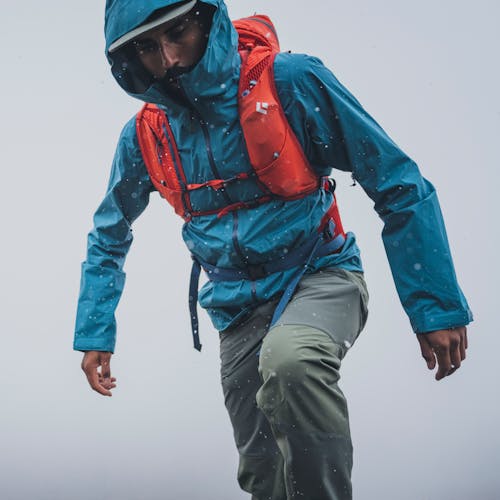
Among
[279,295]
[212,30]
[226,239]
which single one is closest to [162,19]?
[212,30]

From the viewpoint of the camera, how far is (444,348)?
3.03m

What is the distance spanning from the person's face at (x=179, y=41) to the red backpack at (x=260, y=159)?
0.69ft

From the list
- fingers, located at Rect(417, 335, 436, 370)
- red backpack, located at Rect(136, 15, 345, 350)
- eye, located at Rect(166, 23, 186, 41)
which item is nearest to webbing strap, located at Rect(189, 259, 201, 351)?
red backpack, located at Rect(136, 15, 345, 350)

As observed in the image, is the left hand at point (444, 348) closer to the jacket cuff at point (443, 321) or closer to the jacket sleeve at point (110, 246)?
the jacket cuff at point (443, 321)

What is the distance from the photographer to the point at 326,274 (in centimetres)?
342

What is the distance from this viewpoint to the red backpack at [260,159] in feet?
10.6

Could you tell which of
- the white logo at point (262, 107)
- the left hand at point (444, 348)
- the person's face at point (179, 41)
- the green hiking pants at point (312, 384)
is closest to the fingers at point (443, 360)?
the left hand at point (444, 348)

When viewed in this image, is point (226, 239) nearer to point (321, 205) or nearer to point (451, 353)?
point (321, 205)

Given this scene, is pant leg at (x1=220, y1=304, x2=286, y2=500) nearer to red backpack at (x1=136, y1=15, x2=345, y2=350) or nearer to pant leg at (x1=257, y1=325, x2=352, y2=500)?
red backpack at (x1=136, y1=15, x2=345, y2=350)

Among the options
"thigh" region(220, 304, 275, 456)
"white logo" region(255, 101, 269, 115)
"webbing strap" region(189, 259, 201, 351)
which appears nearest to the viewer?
"white logo" region(255, 101, 269, 115)

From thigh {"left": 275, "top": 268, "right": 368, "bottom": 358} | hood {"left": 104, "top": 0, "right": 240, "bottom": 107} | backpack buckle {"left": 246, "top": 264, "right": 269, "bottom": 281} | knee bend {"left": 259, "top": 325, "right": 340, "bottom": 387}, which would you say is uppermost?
hood {"left": 104, "top": 0, "right": 240, "bottom": 107}

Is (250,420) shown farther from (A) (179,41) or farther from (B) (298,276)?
(A) (179,41)

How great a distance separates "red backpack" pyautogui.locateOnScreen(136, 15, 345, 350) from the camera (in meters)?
3.23

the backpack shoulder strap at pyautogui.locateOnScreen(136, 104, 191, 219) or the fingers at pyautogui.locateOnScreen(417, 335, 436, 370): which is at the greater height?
the backpack shoulder strap at pyautogui.locateOnScreen(136, 104, 191, 219)
